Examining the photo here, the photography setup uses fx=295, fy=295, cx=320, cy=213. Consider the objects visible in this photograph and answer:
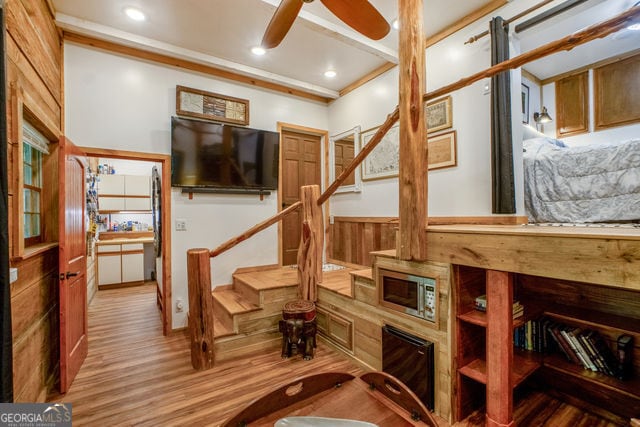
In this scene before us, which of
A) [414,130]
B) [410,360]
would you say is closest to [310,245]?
[410,360]

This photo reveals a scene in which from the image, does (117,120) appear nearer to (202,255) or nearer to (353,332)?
(202,255)

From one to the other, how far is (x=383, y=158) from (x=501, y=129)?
1565 mm

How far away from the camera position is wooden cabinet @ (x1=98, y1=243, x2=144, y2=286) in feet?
18.0

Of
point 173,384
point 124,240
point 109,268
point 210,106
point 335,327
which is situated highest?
point 210,106

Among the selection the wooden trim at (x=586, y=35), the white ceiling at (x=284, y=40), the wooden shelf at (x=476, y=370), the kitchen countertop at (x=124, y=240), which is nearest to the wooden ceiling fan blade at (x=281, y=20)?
the white ceiling at (x=284, y=40)

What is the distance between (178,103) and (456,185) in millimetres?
3350

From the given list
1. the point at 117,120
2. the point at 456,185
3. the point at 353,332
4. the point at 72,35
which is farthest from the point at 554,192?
the point at 72,35

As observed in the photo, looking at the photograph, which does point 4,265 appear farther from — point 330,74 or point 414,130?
point 330,74

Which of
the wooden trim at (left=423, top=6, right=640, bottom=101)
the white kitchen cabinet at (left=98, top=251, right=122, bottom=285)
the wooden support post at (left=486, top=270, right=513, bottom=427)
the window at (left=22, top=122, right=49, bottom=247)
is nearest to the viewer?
the wooden trim at (left=423, top=6, right=640, bottom=101)

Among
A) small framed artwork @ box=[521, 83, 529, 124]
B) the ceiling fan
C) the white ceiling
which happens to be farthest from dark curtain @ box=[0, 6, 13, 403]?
small framed artwork @ box=[521, 83, 529, 124]

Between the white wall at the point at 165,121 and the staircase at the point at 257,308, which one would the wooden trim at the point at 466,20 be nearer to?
the white wall at the point at 165,121

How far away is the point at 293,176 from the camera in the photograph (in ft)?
15.3

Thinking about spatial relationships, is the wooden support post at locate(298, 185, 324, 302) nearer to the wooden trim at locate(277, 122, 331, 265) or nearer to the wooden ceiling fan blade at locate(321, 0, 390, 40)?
the wooden trim at locate(277, 122, 331, 265)

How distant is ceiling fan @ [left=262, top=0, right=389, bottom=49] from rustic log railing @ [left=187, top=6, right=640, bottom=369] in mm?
633
